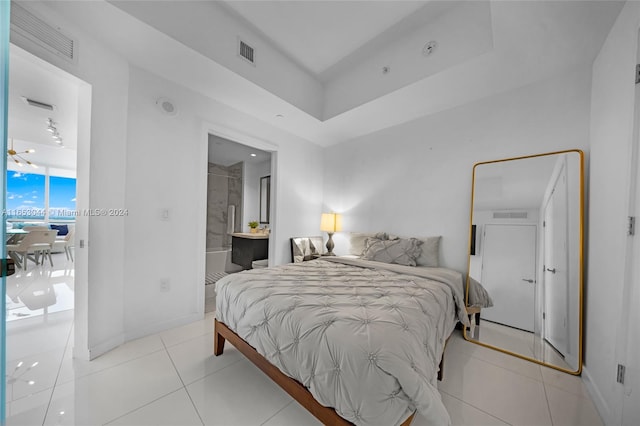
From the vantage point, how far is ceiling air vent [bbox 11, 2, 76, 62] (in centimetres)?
145

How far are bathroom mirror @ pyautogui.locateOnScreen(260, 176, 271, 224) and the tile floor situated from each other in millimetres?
3437

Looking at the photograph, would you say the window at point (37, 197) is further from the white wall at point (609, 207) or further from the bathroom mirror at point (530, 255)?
the white wall at point (609, 207)

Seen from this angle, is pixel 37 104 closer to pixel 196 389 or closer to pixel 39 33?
pixel 39 33

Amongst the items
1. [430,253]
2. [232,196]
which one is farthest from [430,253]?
[232,196]

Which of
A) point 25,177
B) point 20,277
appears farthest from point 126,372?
point 25,177

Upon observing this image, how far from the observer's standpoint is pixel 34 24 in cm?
153

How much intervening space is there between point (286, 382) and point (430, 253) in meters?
2.11

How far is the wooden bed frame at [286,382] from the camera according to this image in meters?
1.09

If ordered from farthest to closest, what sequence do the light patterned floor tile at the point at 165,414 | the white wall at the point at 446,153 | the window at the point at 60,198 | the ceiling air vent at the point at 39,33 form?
the window at the point at 60,198 < the white wall at the point at 446,153 < the ceiling air vent at the point at 39,33 < the light patterned floor tile at the point at 165,414

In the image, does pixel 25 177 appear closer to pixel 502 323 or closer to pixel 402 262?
pixel 402 262

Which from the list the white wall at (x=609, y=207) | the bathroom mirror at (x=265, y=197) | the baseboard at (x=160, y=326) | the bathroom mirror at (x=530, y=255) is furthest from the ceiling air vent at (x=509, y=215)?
the bathroom mirror at (x=265, y=197)

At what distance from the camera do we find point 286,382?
1314mm

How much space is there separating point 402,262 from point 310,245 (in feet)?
5.25

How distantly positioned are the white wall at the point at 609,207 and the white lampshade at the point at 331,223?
274 centimetres
